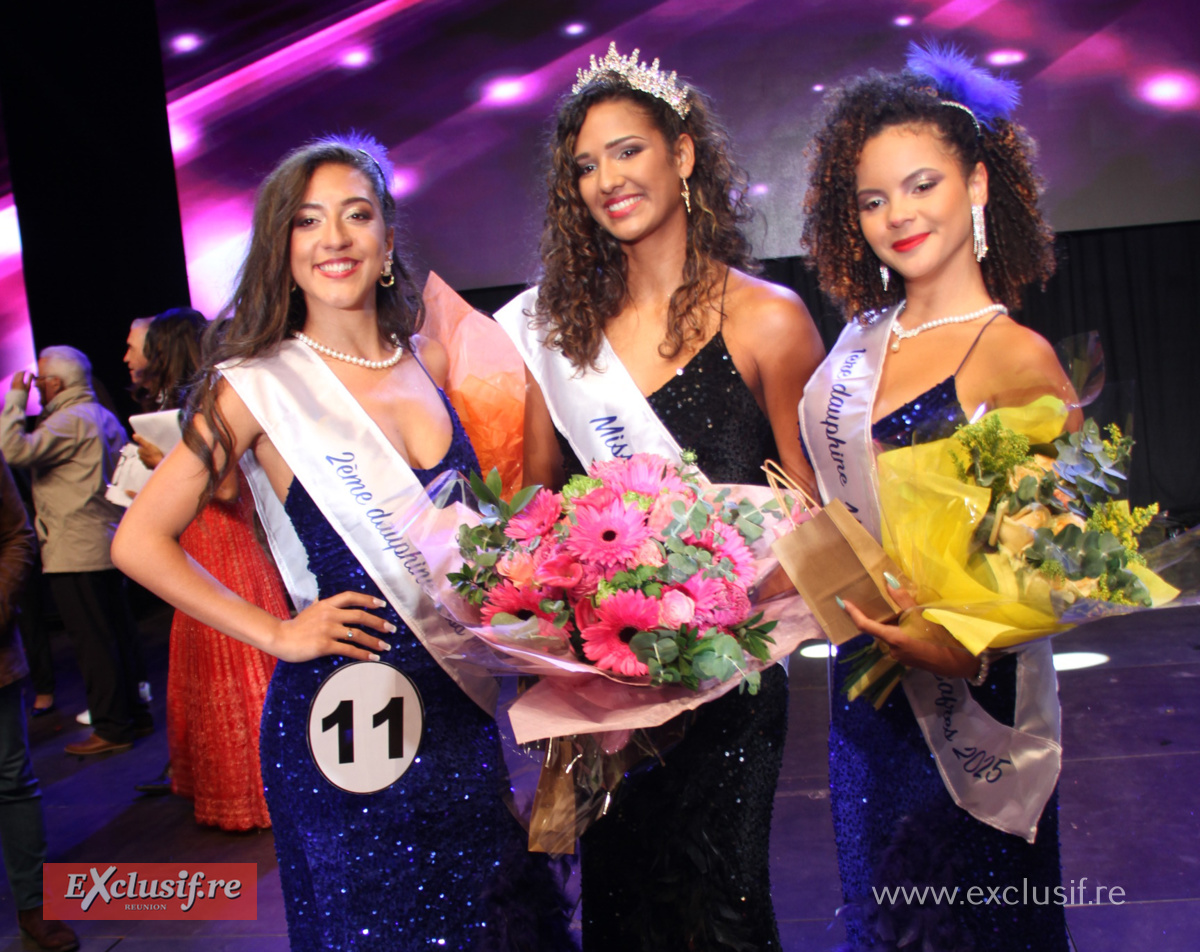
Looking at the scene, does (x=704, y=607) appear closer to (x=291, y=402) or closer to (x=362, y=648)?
(x=362, y=648)

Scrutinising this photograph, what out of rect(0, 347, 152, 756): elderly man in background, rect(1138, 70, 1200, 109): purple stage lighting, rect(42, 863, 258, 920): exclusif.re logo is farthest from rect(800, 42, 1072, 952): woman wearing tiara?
rect(1138, 70, 1200, 109): purple stage lighting

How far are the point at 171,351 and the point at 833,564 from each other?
2.56 m

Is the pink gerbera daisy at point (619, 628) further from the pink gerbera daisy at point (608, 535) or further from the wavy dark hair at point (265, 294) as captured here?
the wavy dark hair at point (265, 294)

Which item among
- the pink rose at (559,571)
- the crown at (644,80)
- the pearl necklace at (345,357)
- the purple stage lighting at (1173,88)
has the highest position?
the purple stage lighting at (1173,88)

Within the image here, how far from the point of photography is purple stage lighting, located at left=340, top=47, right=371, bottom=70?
5625mm

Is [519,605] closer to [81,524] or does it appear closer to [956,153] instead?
[956,153]

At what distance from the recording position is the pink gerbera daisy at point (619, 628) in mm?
967

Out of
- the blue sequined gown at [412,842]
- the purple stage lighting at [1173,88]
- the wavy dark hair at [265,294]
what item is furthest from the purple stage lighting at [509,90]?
the blue sequined gown at [412,842]

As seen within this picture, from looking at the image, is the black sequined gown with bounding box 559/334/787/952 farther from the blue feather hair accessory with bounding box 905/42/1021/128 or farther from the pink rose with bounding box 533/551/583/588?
the blue feather hair accessory with bounding box 905/42/1021/128

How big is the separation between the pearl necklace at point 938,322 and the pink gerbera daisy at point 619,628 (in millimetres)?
672

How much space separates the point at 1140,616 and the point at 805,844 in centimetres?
273

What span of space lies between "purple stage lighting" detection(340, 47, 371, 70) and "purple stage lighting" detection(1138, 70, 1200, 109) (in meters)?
4.22

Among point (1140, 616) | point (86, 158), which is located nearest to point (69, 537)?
point (86, 158)

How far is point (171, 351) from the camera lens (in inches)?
120
